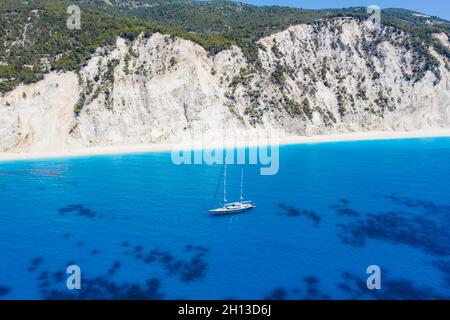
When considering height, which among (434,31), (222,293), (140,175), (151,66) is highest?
(434,31)

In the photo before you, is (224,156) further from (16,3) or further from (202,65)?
(16,3)

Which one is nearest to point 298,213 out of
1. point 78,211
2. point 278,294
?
point 278,294

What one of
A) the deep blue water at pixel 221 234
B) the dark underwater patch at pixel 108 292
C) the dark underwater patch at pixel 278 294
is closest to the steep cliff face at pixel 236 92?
the deep blue water at pixel 221 234

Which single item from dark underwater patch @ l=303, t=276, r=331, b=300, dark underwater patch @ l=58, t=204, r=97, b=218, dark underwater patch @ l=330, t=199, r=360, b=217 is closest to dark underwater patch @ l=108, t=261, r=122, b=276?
dark underwater patch @ l=303, t=276, r=331, b=300

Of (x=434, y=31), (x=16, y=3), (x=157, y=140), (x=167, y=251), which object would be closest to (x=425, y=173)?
(x=167, y=251)

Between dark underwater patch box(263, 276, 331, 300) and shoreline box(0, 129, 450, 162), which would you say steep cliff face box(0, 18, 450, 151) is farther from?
dark underwater patch box(263, 276, 331, 300)

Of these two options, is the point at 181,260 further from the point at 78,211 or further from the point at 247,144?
the point at 247,144
